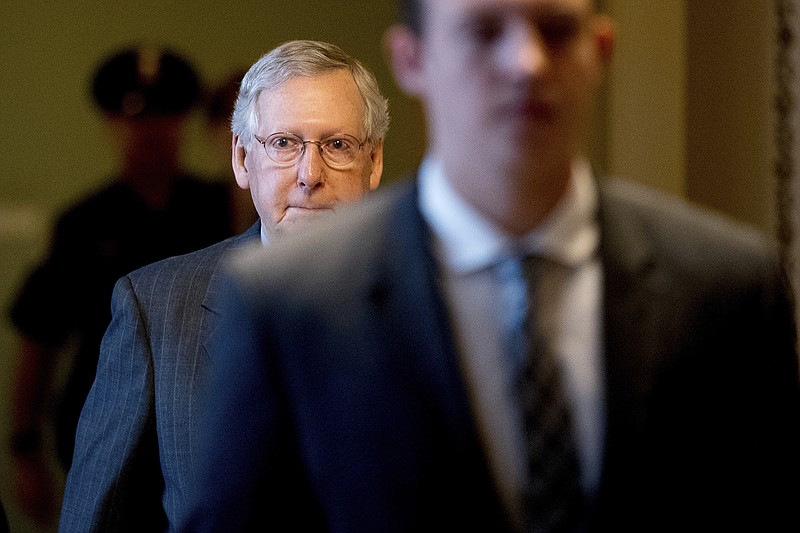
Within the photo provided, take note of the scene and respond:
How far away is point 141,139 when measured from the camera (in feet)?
14.6

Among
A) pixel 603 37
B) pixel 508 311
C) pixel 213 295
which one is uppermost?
pixel 603 37

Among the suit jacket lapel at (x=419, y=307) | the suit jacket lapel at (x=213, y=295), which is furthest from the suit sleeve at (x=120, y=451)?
the suit jacket lapel at (x=419, y=307)

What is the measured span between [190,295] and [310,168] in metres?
0.34

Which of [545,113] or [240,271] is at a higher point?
[545,113]

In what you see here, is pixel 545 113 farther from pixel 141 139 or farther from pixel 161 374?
pixel 141 139

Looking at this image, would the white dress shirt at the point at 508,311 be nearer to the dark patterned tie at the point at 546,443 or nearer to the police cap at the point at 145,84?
the dark patterned tie at the point at 546,443

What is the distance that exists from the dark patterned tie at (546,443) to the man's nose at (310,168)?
3.83 feet

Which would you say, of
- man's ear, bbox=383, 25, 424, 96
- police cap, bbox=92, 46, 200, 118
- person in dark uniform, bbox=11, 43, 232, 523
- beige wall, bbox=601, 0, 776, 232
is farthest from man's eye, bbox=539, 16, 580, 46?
police cap, bbox=92, 46, 200, 118

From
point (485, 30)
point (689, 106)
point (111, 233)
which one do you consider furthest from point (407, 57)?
point (111, 233)

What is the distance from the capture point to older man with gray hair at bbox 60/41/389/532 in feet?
6.72

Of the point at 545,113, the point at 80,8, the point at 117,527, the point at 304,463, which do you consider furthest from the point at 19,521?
the point at 545,113

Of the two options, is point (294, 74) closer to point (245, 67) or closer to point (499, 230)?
point (499, 230)

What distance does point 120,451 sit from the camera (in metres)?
2.04

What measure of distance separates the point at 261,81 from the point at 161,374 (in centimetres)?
64
